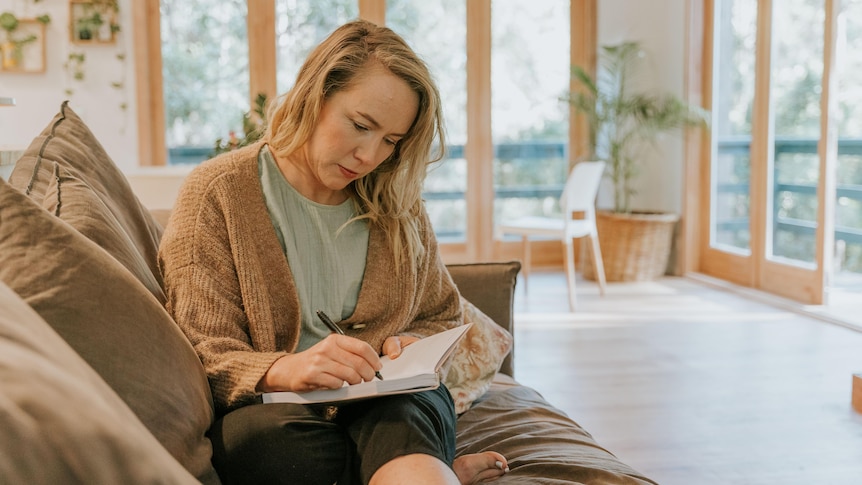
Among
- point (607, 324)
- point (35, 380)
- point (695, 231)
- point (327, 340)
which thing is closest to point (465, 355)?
point (327, 340)

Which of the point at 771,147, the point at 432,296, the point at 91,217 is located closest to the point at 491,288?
the point at 432,296

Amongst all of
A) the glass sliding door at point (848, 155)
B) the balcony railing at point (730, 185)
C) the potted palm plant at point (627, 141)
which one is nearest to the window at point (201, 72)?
the balcony railing at point (730, 185)

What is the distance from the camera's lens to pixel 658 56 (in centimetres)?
593

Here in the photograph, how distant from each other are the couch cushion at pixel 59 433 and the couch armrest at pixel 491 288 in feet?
5.29

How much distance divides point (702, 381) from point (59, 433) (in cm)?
312

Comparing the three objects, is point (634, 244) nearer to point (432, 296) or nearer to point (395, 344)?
point (432, 296)

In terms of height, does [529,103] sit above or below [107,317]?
above

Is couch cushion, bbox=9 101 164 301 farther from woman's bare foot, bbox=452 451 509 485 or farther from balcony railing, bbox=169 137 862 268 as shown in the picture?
balcony railing, bbox=169 137 862 268

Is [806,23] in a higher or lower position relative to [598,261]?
higher

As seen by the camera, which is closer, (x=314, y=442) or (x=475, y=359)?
(x=314, y=442)

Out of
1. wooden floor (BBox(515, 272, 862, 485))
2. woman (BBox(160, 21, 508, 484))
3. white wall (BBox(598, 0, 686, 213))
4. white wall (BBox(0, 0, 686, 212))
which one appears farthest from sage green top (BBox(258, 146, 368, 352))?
white wall (BBox(598, 0, 686, 213))

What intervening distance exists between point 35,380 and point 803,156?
4735 millimetres

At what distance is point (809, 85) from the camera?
180 inches

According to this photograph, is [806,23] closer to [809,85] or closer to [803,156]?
[809,85]
